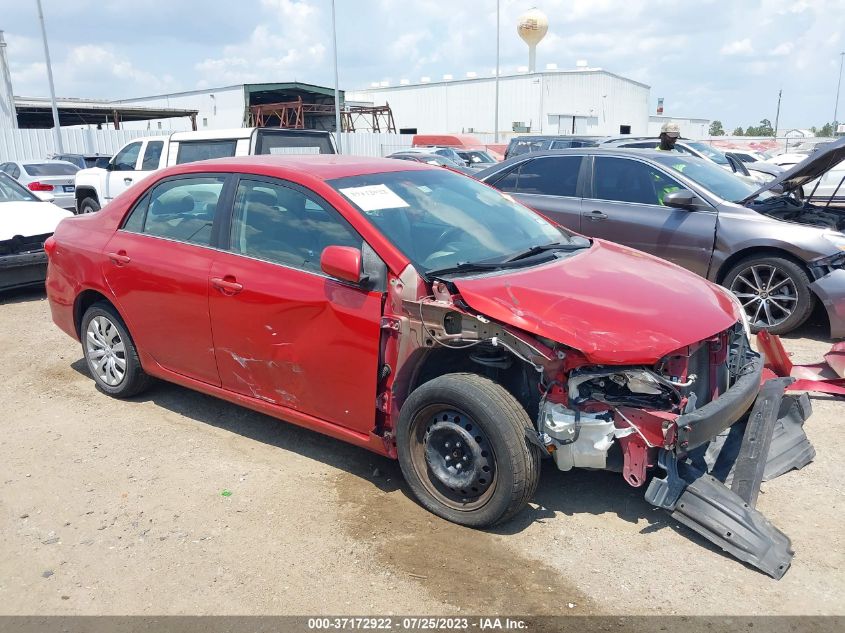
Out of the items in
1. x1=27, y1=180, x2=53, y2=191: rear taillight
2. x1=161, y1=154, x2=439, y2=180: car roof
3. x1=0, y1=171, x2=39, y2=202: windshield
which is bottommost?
x1=27, y1=180, x2=53, y2=191: rear taillight

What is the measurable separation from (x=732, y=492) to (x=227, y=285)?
2.90 m

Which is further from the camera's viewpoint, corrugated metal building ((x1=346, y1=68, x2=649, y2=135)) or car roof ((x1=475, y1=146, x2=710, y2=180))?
corrugated metal building ((x1=346, y1=68, x2=649, y2=135))

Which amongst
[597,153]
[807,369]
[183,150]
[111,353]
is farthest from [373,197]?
[183,150]

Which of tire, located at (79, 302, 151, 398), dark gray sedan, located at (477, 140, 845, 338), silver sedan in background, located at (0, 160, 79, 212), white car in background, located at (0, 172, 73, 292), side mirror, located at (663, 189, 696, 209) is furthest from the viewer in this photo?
silver sedan in background, located at (0, 160, 79, 212)

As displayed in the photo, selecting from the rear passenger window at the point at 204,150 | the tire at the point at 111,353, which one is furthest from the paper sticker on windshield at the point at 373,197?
the rear passenger window at the point at 204,150

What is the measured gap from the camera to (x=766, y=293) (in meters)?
6.36

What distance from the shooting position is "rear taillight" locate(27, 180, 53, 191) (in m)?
14.8

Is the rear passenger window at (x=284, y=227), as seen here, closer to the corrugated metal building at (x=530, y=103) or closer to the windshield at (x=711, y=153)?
the windshield at (x=711, y=153)

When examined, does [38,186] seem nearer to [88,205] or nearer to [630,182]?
[88,205]

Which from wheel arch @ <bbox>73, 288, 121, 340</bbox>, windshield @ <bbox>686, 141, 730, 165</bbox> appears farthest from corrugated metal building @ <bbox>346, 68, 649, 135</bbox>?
wheel arch @ <bbox>73, 288, 121, 340</bbox>

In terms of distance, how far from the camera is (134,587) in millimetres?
3080

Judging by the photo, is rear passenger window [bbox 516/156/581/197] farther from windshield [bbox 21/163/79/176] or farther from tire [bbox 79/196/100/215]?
windshield [bbox 21/163/79/176]

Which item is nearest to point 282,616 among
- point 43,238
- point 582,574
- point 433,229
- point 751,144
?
point 582,574

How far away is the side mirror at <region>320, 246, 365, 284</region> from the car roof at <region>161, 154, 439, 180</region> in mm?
637
